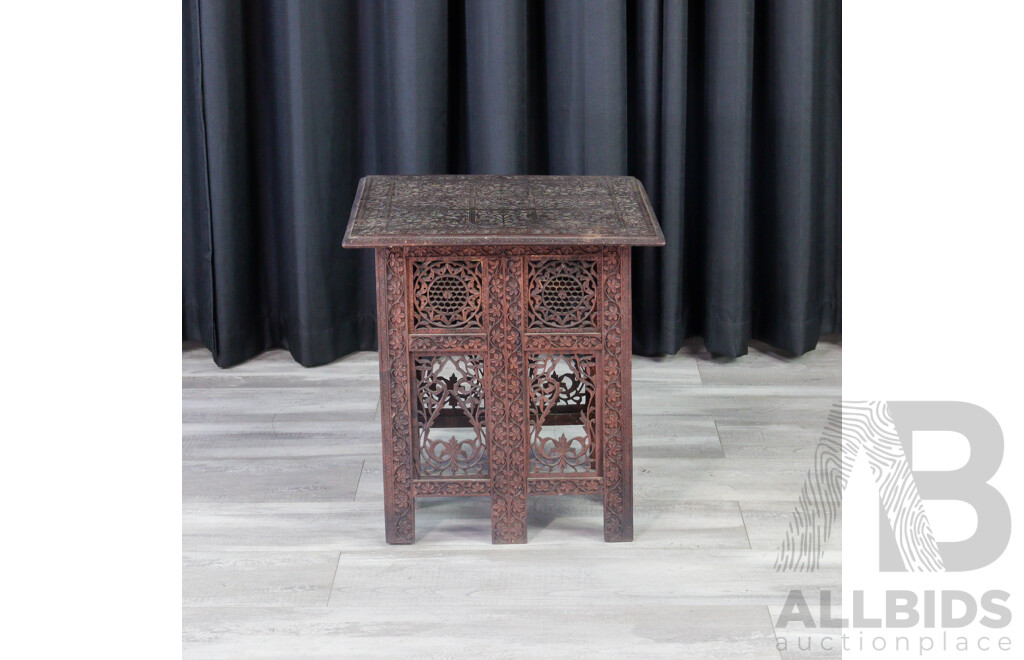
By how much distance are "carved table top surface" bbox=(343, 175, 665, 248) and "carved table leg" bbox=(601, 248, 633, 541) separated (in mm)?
73

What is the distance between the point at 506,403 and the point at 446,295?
220 millimetres

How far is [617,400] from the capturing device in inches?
78.7

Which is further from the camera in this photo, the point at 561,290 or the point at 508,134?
the point at 508,134

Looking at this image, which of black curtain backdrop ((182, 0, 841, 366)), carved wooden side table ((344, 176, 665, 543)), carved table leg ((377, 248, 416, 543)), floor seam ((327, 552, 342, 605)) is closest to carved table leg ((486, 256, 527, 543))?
carved wooden side table ((344, 176, 665, 543))

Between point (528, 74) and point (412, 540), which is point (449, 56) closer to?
point (528, 74)

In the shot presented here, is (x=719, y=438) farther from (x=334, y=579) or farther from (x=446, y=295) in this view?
(x=334, y=579)

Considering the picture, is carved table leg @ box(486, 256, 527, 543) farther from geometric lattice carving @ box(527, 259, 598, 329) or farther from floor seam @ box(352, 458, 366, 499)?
floor seam @ box(352, 458, 366, 499)

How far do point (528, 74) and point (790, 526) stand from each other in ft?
4.37

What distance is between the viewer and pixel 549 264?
6.39 ft

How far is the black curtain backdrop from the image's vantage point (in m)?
2.73

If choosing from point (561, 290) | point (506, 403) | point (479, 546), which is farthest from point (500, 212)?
point (479, 546)

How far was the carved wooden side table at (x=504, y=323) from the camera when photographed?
6.28ft

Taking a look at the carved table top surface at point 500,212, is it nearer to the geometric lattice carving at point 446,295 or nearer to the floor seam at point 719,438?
the geometric lattice carving at point 446,295

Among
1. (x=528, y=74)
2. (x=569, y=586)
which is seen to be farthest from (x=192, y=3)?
(x=569, y=586)
